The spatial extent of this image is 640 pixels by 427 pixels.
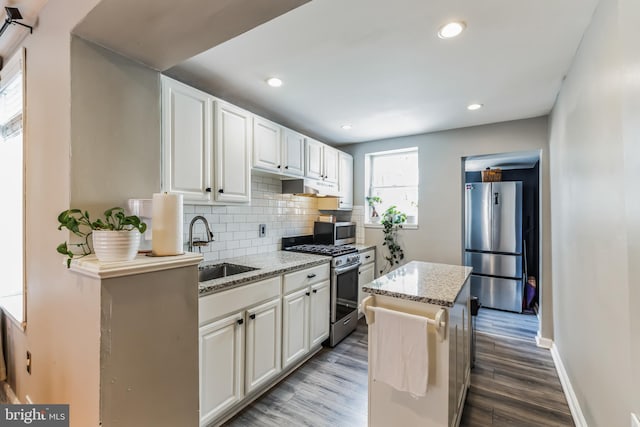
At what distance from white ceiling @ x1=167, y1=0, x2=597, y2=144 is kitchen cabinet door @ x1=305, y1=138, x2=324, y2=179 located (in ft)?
1.13

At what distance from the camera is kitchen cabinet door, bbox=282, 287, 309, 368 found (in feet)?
7.55

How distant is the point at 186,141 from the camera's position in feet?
6.30

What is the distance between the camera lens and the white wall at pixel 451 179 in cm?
298

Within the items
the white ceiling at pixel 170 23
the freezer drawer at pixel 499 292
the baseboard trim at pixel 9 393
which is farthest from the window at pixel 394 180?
the baseboard trim at pixel 9 393

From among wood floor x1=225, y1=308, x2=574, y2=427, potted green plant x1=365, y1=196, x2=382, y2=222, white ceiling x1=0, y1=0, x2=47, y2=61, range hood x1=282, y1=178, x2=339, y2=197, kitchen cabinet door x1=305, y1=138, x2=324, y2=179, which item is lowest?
wood floor x1=225, y1=308, x2=574, y2=427

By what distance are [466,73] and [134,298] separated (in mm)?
2507

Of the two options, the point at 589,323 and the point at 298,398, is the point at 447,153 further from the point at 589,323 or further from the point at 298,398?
the point at 298,398

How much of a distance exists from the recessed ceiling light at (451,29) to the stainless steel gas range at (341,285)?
6.69 ft

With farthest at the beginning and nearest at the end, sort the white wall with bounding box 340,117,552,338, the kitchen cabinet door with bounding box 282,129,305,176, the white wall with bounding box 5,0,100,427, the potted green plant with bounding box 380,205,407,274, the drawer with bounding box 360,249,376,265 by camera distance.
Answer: the potted green plant with bounding box 380,205,407,274 → the drawer with bounding box 360,249,376,265 → the white wall with bounding box 340,117,552,338 → the kitchen cabinet door with bounding box 282,129,305,176 → the white wall with bounding box 5,0,100,427

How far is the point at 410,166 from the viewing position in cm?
392

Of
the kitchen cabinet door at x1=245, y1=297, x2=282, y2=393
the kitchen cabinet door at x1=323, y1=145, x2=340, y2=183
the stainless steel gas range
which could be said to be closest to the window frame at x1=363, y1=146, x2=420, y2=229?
the kitchen cabinet door at x1=323, y1=145, x2=340, y2=183

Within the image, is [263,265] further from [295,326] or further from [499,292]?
[499,292]

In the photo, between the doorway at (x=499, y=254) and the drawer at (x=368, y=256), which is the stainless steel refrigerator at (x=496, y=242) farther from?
the drawer at (x=368, y=256)

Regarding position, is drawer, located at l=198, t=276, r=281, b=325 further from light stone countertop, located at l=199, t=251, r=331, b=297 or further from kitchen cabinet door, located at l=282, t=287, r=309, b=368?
kitchen cabinet door, located at l=282, t=287, r=309, b=368
